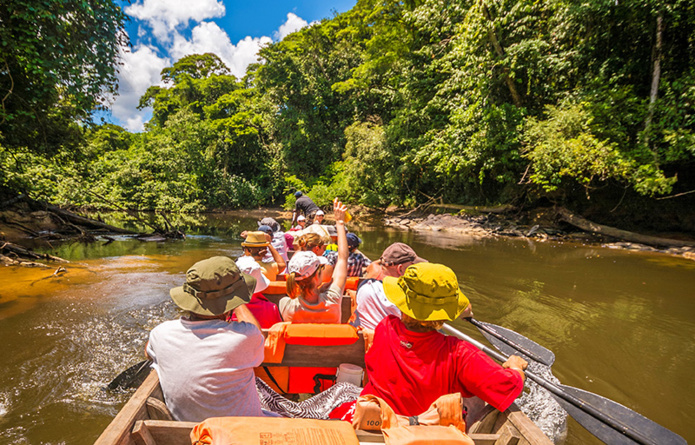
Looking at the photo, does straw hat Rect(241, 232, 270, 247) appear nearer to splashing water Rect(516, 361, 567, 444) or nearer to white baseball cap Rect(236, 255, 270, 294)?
white baseball cap Rect(236, 255, 270, 294)

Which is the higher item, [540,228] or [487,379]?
[487,379]

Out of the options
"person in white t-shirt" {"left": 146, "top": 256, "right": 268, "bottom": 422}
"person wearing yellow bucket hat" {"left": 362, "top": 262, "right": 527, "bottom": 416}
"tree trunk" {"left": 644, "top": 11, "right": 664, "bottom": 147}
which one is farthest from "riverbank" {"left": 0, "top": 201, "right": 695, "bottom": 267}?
"person wearing yellow bucket hat" {"left": 362, "top": 262, "right": 527, "bottom": 416}

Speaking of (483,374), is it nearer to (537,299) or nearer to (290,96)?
(537,299)

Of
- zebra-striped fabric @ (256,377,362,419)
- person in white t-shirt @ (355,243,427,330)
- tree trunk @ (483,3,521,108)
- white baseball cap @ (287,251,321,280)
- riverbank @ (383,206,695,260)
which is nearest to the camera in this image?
zebra-striped fabric @ (256,377,362,419)

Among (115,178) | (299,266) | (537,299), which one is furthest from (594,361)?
(115,178)

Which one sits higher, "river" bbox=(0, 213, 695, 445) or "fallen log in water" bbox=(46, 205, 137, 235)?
"fallen log in water" bbox=(46, 205, 137, 235)

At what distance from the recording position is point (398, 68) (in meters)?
17.6

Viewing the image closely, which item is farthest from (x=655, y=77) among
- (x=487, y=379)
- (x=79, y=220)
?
(x=79, y=220)

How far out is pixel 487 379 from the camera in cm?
142

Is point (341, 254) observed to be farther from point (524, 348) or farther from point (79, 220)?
point (79, 220)

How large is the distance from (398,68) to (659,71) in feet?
37.0

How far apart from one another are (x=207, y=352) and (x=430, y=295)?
105 cm

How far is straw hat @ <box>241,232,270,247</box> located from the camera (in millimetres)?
3361

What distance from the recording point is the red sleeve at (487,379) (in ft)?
4.55
